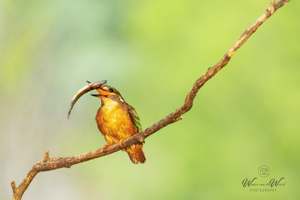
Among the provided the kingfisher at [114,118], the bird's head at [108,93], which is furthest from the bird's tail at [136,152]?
the bird's head at [108,93]

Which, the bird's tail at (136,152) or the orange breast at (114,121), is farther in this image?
the bird's tail at (136,152)

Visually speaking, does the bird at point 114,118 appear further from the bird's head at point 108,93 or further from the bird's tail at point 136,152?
the bird's tail at point 136,152

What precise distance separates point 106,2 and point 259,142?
4.39 metres

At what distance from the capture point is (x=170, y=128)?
9.25 meters

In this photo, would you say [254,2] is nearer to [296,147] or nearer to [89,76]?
[296,147]

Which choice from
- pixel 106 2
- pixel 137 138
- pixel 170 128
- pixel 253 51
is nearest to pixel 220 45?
pixel 253 51

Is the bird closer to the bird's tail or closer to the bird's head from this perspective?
the bird's head

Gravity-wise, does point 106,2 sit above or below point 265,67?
above
